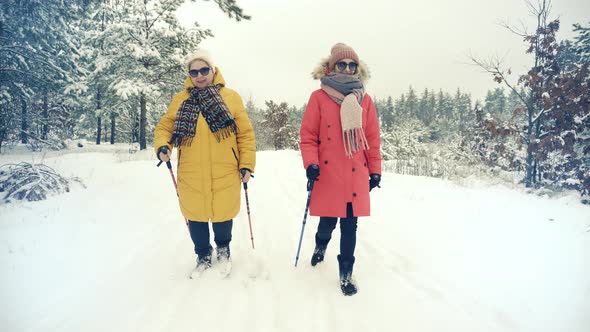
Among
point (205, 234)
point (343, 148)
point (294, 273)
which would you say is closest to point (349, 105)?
point (343, 148)

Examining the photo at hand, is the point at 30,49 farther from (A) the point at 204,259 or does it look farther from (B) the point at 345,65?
(B) the point at 345,65

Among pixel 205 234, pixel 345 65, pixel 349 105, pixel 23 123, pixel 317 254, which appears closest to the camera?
pixel 349 105

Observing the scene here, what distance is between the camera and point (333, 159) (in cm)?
290

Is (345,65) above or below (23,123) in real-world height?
above

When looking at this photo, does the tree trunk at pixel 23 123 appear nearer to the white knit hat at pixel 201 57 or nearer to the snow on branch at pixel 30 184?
the snow on branch at pixel 30 184

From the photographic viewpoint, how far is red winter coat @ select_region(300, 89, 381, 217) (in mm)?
2859

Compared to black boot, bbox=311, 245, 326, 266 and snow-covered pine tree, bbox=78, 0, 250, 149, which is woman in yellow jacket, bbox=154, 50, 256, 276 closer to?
black boot, bbox=311, 245, 326, 266

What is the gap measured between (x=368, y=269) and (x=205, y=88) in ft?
8.71

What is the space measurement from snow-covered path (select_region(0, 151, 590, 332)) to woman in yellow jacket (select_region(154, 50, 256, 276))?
25.8 inches

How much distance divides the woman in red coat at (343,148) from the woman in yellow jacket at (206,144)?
0.75m

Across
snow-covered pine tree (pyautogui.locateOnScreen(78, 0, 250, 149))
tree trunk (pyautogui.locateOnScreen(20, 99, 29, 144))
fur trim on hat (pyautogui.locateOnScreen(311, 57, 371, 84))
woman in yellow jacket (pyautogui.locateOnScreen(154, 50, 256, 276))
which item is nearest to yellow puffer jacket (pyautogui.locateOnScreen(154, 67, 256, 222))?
woman in yellow jacket (pyautogui.locateOnScreen(154, 50, 256, 276))

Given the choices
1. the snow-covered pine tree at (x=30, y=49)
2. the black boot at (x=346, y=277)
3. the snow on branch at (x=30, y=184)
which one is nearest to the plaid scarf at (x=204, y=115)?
the black boot at (x=346, y=277)

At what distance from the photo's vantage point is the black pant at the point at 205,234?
3162 millimetres

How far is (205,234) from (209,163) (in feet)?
2.63
